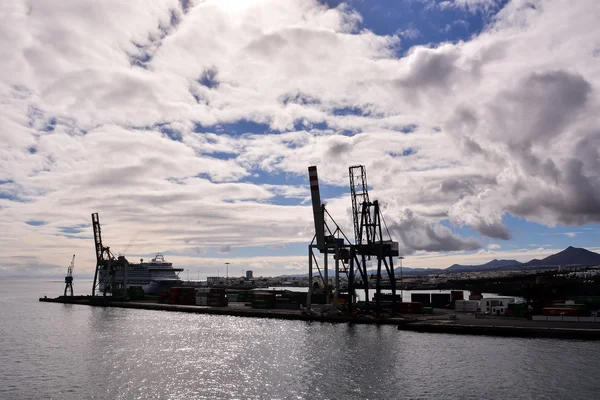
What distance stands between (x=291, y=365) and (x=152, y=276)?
133 meters

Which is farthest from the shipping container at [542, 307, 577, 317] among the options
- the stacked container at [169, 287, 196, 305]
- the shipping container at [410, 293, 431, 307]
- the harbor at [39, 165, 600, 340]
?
the stacked container at [169, 287, 196, 305]

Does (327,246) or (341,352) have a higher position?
(327,246)

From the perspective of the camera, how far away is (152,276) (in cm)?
17188

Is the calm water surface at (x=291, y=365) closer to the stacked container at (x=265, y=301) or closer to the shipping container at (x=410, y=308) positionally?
the shipping container at (x=410, y=308)

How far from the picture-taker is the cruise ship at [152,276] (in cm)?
17062

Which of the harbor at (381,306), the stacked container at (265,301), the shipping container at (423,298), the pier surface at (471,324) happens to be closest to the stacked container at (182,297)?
the harbor at (381,306)

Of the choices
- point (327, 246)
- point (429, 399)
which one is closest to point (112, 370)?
point (429, 399)

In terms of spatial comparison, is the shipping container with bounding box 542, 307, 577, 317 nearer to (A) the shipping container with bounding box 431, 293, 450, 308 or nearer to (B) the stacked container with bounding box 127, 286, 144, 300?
(A) the shipping container with bounding box 431, 293, 450, 308

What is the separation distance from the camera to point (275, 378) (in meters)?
43.7

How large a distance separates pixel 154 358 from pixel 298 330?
25.7 m

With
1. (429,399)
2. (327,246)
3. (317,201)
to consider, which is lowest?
(429,399)

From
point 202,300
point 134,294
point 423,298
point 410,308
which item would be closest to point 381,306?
point 410,308

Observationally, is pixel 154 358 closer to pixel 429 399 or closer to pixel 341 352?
pixel 341 352

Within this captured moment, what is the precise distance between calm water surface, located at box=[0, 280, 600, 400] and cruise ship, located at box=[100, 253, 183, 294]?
9652 cm
